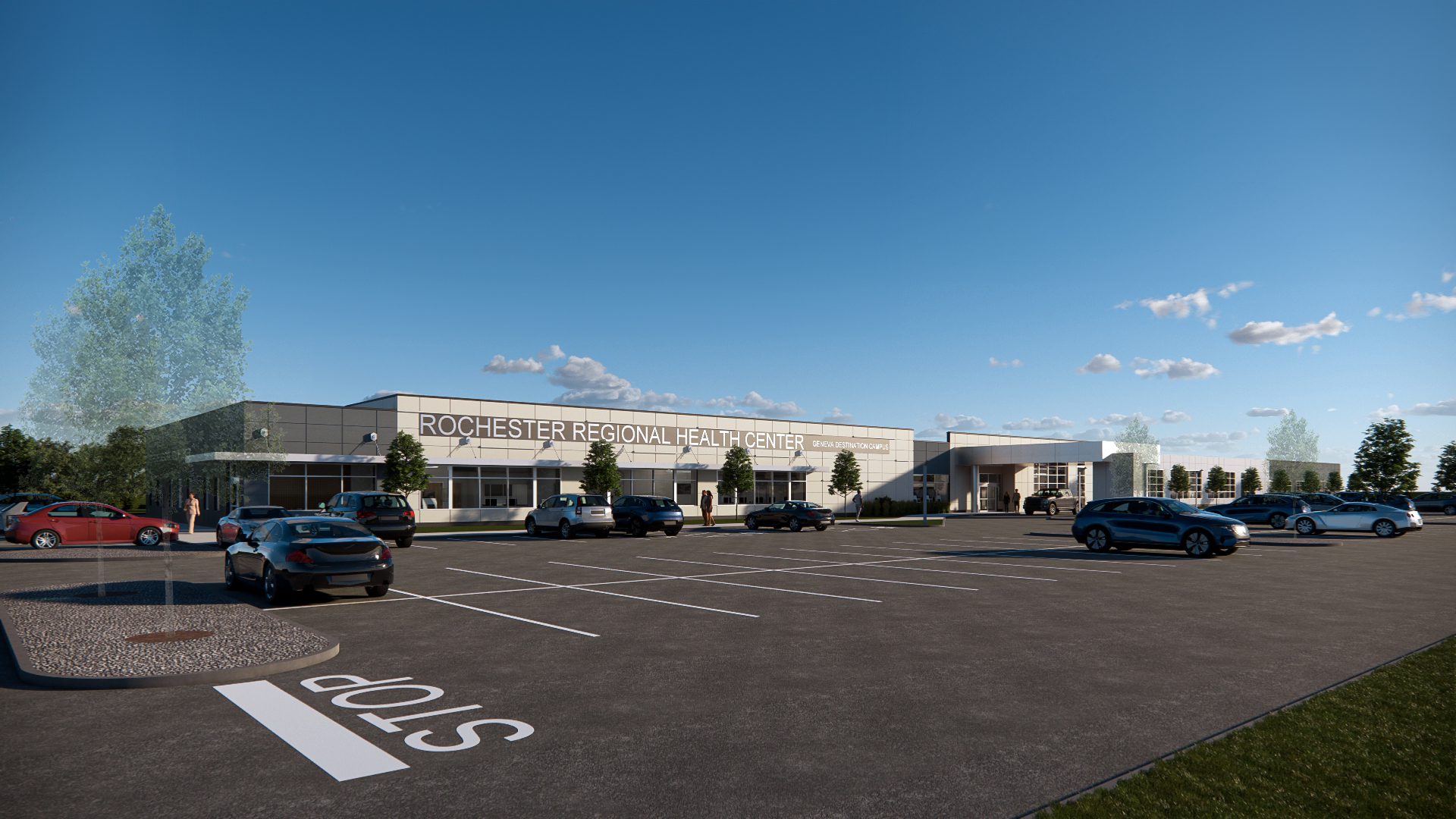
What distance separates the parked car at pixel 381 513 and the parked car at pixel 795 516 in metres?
15.3

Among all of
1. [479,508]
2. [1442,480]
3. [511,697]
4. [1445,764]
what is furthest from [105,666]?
[1442,480]

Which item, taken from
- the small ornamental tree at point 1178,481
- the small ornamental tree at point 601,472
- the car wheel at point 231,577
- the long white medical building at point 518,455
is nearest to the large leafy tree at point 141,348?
the long white medical building at point 518,455

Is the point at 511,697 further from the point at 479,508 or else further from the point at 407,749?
the point at 479,508

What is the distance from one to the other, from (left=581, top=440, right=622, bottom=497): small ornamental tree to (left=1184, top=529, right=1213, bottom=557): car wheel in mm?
28996

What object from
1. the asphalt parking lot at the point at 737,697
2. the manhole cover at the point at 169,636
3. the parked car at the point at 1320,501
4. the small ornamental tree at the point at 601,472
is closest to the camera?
the asphalt parking lot at the point at 737,697

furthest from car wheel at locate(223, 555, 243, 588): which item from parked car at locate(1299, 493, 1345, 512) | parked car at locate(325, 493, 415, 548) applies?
parked car at locate(1299, 493, 1345, 512)

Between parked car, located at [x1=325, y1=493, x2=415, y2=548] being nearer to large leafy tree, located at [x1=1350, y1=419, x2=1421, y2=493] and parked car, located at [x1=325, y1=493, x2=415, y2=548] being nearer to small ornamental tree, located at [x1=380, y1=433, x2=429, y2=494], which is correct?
small ornamental tree, located at [x1=380, y1=433, x2=429, y2=494]

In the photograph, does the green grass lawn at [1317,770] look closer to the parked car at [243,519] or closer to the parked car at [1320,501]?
the parked car at [243,519]

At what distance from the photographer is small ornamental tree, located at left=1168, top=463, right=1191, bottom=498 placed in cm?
8699

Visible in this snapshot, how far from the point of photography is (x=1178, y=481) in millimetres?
86938

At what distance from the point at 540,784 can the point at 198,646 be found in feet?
20.8

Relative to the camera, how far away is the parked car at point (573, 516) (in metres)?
31.2

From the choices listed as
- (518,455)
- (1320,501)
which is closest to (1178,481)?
(1320,501)

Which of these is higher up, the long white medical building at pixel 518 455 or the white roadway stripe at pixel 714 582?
the long white medical building at pixel 518 455
